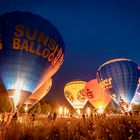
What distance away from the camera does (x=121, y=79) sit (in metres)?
31.2

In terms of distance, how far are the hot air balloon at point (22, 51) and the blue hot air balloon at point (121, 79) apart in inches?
644

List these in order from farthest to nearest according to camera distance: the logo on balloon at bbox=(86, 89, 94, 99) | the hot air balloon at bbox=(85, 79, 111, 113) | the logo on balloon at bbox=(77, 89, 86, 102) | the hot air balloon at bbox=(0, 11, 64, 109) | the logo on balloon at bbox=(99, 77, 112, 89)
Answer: the logo on balloon at bbox=(77, 89, 86, 102) < the logo on balloon at bbox=(86, 89, 94, 99) < the hot air balloon at bbox=(85, 79, 111, 113) < the logo on balloon at bbox=(99, 77, 112, 89) < the hot air balloon at bbox=(0, 11, 64, 109)

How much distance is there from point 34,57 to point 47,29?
413 cm

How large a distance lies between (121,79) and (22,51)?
20.3 metres

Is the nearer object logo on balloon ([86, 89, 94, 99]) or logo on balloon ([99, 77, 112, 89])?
logo on balloon ([99, 77, 112, 89])

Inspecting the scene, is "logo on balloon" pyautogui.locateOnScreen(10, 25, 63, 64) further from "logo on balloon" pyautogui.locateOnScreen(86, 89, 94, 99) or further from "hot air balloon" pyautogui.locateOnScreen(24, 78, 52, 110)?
"logo on balloon" pyautogui.locateOnScreen(86, 89, 94, 99)

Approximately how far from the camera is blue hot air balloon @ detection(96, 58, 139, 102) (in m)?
30.6

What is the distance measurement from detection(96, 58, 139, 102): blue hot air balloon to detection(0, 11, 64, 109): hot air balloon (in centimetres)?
1637

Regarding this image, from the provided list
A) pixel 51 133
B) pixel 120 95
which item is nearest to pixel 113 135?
pixel 51 133

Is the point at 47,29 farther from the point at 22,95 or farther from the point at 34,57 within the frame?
the point at 22,95

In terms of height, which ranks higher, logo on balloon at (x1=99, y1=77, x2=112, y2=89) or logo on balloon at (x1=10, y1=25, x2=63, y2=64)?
Answer: logo on balloon at (x1=10, y1=25, x2=63, y2=64)

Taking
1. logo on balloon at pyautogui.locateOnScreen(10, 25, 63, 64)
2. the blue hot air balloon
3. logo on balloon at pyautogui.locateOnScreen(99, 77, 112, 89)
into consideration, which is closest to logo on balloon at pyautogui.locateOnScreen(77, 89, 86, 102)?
logo on balloon at pyautogui.locateOnScreen(99, 77, 112, 89)

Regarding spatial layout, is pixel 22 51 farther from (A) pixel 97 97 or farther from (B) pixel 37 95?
(A) pixel 97 97

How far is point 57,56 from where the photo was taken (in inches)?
880
